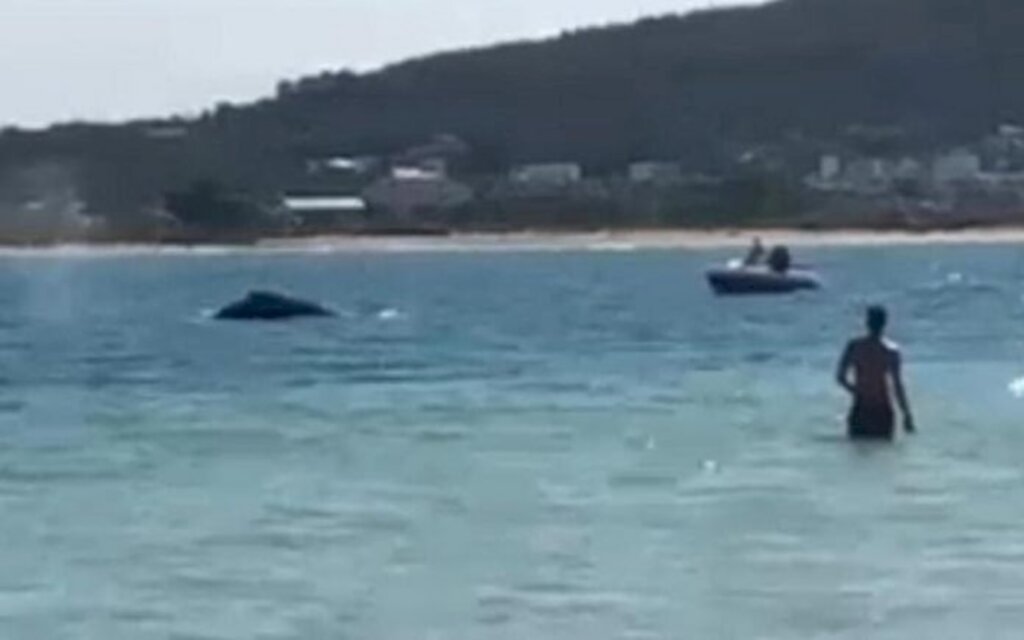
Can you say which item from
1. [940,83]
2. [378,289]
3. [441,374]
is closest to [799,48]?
[940,83]

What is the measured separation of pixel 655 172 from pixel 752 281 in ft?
281

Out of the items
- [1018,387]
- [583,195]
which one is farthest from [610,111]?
[1018,387]

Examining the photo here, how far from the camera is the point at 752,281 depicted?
299 ft

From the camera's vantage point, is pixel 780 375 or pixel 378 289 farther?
pixel 378 289

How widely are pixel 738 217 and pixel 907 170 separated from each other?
12.8 meters

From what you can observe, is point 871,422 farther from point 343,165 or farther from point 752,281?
point 343,165

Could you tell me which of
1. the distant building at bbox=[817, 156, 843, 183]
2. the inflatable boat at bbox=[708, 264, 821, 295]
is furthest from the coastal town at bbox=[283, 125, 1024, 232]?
the inflatable boat at bbox=[708, 264, 821, 295]

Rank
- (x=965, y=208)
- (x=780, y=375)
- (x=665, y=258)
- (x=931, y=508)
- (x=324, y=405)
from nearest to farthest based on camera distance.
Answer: (x=931, y=508) → (x=324, y=405) → (x=780, y=375) → (x=665, y=258) → (x=965, y=208)

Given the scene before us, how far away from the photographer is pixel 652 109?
17412cm

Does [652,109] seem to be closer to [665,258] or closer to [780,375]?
[665,258]

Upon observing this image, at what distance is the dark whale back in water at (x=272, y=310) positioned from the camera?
286ft

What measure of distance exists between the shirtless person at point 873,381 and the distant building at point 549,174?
13918 centimetres

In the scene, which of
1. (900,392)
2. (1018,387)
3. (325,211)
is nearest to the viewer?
(900,392)

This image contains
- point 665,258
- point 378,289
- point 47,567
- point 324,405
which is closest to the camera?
point 47,567
